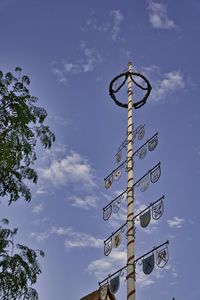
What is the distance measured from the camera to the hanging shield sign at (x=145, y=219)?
8727 millimetres

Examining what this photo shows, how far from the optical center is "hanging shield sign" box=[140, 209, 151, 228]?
8727mm

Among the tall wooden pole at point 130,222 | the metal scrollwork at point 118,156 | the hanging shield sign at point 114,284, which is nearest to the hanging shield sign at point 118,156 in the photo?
the metal scrollwork at point 118,156

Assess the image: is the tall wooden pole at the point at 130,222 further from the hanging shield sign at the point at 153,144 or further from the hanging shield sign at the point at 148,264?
the hanging shield sign at the point at 153,144

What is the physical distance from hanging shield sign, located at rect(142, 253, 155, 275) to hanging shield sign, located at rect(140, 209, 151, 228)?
63cm

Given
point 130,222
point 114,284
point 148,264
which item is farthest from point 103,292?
point 130,222

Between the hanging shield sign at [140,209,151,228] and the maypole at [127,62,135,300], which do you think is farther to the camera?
the hanging shield sign at [140,209,151,228]

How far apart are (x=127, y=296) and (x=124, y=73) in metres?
6.31

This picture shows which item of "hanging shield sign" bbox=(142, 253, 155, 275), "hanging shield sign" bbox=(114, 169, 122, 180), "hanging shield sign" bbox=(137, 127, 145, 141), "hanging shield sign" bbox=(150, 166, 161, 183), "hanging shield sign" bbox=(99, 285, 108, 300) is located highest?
"hanging shield sign" bbox=(137, 127, 145, 141)

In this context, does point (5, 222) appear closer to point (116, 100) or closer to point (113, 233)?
point (113, 233)

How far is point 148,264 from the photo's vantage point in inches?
329

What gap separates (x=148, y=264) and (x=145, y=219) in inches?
34.9

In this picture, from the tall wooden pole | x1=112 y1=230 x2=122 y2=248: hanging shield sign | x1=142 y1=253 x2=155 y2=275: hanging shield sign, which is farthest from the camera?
x1=112 y1=230 x2=122 y2=248: hanging shield sign

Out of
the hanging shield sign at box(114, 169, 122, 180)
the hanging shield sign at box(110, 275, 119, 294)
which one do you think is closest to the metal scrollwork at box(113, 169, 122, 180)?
the hanging shield sign at box(114, 169, 122, 180)

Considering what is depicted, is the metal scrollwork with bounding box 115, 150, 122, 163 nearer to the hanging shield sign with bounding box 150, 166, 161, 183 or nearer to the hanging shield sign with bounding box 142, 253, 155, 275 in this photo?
the hanging shield sign with bounding box 150, 166, 161, 183
